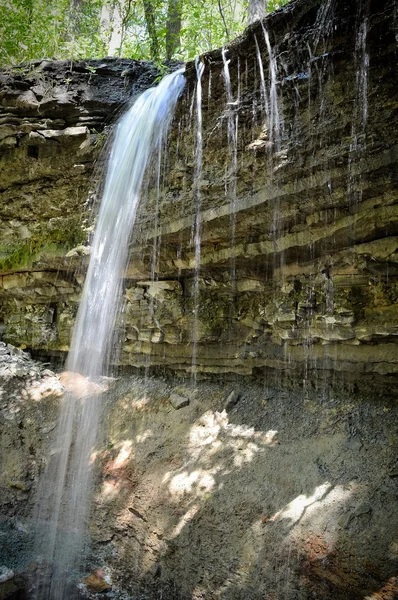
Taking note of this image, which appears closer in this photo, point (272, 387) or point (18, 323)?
point (272, 387)

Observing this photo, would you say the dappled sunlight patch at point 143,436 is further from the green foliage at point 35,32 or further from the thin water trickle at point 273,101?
the green foliage at point 35,32

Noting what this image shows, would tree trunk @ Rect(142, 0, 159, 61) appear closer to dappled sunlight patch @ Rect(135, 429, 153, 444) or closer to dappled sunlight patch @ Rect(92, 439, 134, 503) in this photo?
dappled sunlight patch @ Rect(135, 429, 153, 444)

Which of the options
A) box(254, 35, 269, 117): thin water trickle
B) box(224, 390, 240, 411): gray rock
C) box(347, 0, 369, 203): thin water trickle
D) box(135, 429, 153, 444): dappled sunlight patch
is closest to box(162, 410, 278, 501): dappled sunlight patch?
box(224, 390, 240, 411): gray rock

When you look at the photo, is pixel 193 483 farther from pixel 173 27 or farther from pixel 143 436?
pixel 173 27

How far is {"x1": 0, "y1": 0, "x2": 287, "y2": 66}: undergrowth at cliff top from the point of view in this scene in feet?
30.7

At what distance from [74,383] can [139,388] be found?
1253 mm

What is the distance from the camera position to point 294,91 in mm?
5004

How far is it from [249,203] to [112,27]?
876 centimetres

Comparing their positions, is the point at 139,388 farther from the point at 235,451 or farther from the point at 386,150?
the point at 386,150

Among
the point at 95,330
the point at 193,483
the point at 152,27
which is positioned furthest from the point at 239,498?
the point at 152,27

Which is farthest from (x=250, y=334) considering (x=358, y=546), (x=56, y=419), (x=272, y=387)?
(x=56, y=419)

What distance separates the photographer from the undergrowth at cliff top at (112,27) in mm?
9359

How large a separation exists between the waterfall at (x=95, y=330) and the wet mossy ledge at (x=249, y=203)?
27 centimetres

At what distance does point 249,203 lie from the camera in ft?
16.6
